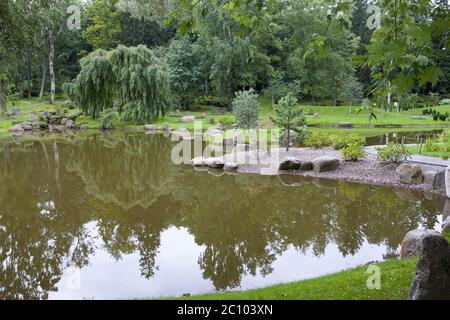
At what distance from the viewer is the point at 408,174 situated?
13258 mm

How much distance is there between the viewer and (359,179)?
14.0 meters

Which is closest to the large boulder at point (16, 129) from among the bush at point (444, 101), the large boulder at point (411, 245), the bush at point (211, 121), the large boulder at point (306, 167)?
the bush at point (211, 121)

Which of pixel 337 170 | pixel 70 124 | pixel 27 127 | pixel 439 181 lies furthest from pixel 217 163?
pixel 70 124

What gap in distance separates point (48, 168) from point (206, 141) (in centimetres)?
956

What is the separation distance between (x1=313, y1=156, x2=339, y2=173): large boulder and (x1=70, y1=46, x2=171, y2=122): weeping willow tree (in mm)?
17624

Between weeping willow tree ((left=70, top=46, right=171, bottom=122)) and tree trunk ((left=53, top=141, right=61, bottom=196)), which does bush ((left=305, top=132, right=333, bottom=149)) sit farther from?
weeping willow tree ((left=70, top=46, right=171, bottom=122))

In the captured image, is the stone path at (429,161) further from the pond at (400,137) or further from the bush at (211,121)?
the bush at (211,121)

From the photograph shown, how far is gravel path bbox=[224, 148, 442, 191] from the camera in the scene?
13742 mm

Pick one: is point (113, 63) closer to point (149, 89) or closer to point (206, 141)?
point (149, 89)

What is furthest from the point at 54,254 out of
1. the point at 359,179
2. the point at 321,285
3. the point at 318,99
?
the point at 318,99

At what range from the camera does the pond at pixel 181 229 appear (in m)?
6.96

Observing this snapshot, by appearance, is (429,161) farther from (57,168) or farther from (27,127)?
(27,127)

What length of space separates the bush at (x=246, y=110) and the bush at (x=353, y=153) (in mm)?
6469

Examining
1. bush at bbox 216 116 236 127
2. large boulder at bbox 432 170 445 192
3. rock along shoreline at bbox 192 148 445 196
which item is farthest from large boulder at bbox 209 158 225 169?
bush at bbox 216 116 236 127
